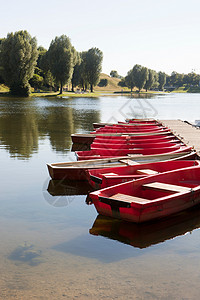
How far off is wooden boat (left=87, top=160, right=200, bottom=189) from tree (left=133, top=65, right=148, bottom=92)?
133386 mm

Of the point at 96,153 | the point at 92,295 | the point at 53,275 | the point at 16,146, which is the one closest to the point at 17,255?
the point at 53,275

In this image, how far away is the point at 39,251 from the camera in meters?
6.65

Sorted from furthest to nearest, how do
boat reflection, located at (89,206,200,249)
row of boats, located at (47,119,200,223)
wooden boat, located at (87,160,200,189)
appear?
1. wooden boat, located at (87,160,200,189)
2. row of boats, located at (47,119,200,223)
3. boat reflection, located at (89,206,200,249)

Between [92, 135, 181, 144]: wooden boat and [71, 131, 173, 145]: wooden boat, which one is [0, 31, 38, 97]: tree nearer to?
[71, 131, 173, 145]: wooden boat

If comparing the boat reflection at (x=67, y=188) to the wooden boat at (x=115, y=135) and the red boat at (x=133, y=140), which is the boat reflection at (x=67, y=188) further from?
the wooden boat at (x=115, y=135)

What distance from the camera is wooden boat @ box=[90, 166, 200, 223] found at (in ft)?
24.7

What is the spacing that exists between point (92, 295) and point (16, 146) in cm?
1444

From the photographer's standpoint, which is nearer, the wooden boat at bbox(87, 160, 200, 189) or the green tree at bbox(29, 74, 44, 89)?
the wooden boat at bbox(87, 160, 200, 189)

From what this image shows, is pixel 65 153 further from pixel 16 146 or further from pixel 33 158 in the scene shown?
pixel 16 146

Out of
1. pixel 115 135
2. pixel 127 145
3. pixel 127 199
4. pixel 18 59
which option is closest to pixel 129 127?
pixel 115 135

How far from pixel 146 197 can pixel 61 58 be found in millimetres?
72166

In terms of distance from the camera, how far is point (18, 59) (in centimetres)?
7031

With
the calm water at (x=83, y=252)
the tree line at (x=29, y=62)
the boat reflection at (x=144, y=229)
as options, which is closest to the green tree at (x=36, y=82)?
the tree line at (x=29, y=62)

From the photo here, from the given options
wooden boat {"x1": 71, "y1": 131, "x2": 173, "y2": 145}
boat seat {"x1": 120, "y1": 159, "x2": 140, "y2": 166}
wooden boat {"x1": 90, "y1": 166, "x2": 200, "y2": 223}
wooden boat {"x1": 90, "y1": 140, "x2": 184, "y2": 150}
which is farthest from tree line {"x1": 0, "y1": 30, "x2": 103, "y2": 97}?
wooden boat {"x1": 90, "y1": 166, "x2": 200, "y2": 223}
